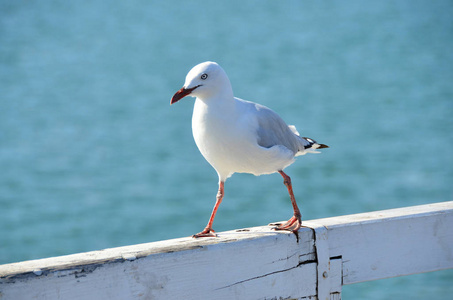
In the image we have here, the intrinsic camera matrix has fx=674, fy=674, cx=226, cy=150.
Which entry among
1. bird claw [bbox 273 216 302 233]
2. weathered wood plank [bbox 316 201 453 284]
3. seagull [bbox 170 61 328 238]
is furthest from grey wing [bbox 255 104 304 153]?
weathered wood plank [bbox 316 201 453 284]

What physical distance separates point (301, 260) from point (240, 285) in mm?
284

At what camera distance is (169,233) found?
38.6ft

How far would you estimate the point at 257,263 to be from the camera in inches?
96.2

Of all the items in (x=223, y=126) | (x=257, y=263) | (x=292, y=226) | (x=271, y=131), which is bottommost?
(x=257, y=263)

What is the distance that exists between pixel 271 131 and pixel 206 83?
479mm

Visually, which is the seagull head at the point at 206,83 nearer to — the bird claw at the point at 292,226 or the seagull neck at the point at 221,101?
the seagull neck at the point at 221,101

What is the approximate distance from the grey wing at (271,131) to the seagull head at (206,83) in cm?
30

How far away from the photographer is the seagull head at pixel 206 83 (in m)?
2.91

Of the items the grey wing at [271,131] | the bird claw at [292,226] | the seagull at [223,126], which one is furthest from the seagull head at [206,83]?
the bird claw at [292,226]

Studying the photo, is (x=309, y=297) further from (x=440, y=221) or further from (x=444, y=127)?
(x=444, y=127)

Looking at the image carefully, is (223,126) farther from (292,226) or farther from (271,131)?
(292,226)

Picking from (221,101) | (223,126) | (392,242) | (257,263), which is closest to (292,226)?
(257,263)

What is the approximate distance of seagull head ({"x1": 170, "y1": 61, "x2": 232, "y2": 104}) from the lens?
9.53 ft

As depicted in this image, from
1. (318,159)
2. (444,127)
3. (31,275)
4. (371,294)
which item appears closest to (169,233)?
(371,294)
